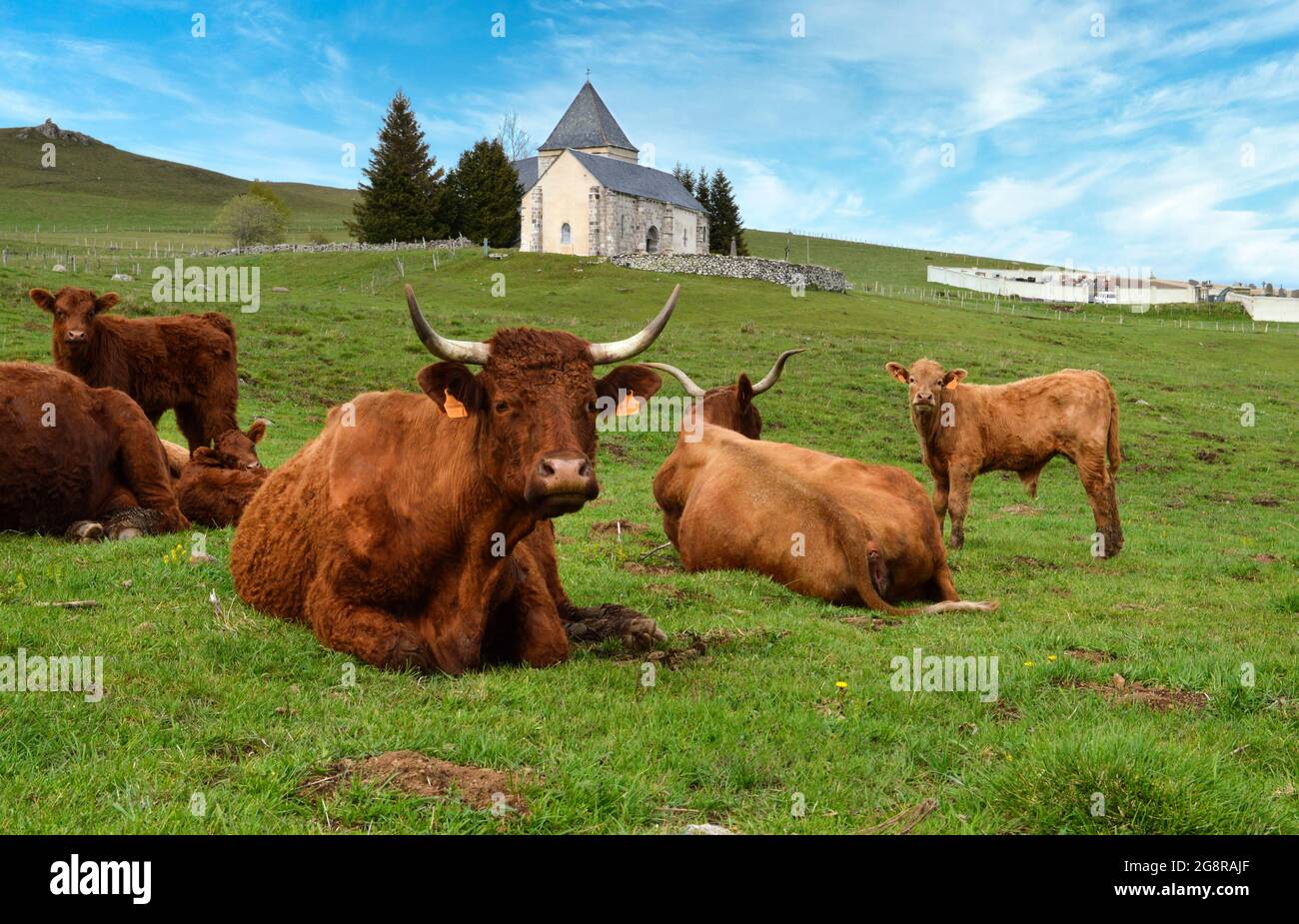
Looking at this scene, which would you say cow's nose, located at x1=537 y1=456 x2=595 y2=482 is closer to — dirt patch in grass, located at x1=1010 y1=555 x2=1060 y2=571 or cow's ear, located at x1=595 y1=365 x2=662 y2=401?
cow's ear, located at x1=595 y1=365 x2=662 y2=401

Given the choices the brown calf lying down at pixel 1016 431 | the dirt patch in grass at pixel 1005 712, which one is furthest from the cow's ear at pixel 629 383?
the brown calf lying down at pixel 1016 431

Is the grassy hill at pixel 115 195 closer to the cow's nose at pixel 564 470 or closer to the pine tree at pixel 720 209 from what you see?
the pine tree at pixel 720 209

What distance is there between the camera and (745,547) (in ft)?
29.4

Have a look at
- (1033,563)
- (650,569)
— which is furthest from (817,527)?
(1033,563)

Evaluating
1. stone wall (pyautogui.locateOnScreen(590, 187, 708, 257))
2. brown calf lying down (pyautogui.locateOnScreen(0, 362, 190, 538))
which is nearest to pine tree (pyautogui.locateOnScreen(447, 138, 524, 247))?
stone wall (pyautogui.locateOnScreen(590, 187, 708, 257))

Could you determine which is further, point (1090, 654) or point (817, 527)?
point (817, 527)

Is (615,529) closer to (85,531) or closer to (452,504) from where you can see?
(85,531)

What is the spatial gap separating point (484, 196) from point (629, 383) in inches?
2799

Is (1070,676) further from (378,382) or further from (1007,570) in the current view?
(378,382)

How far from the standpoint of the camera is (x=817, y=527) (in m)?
8.45

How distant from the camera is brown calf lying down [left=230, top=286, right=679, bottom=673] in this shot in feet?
16.9

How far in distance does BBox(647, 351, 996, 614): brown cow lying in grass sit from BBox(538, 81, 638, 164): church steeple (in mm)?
76764

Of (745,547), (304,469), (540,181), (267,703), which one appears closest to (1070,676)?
(745,547)
